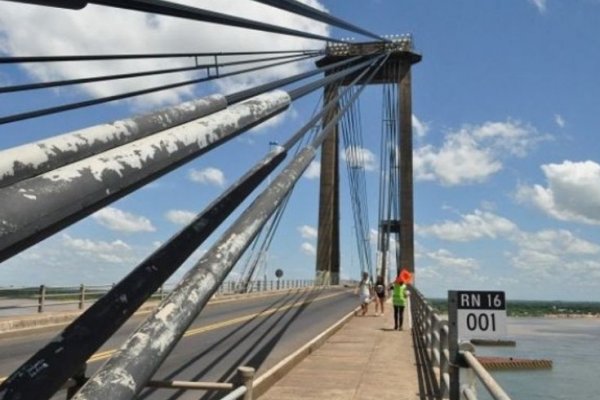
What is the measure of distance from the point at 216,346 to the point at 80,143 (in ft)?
42.4

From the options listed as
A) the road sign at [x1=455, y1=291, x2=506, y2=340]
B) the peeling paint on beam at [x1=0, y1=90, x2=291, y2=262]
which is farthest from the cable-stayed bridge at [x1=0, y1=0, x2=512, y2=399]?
the road sign at [x1=455, y1=291, x2=506, y2=340]

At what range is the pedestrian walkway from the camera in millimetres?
9738

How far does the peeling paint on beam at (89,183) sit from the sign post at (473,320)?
381 cm

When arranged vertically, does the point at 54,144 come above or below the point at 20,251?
above

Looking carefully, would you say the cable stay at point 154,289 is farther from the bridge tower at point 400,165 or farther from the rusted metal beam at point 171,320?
the bridge tower at point 400,165

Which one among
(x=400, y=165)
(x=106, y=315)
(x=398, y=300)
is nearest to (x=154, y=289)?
(x=106, y=315)

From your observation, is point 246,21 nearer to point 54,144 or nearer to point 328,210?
point 54,144

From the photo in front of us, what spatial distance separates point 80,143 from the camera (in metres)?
3.11

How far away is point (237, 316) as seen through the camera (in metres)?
24.6

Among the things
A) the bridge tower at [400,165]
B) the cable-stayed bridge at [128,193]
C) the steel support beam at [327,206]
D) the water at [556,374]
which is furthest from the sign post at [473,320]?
the steel support beam at [327,206]

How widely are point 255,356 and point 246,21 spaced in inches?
342

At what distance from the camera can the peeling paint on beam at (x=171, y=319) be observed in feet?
9.51

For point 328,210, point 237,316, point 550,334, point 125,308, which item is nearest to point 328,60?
point 328,210

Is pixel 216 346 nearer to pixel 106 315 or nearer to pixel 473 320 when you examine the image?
pixel 473 320
